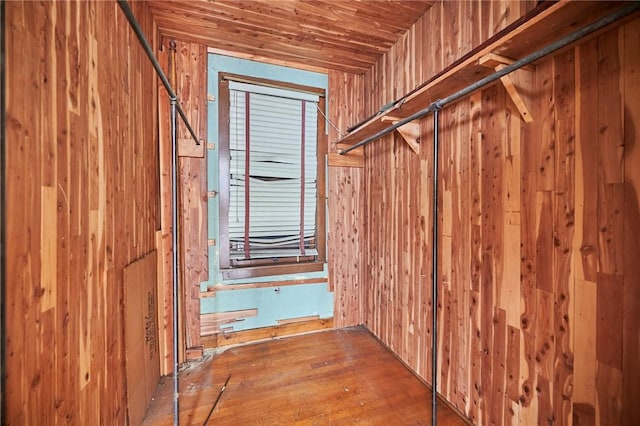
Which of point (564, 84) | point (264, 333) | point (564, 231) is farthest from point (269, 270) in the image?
point (564, 84)

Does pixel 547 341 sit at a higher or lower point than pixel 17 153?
lower

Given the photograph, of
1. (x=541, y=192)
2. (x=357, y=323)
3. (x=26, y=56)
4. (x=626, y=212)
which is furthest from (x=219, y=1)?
(x=357, y=323)

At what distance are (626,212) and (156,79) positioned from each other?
293 centimetres

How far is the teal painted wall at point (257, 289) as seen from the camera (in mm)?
2496

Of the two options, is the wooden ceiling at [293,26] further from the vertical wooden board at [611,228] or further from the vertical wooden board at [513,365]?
the vertical wooden board at [513,365]

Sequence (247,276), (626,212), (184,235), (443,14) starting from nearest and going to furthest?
1. (626,212)
2. (443,14)
3. (184,235)
4. (247,276)

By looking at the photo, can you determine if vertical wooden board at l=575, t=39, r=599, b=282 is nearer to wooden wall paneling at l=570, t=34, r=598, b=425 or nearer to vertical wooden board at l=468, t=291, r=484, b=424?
wooden wall paneling at l=570, t=34, r=598, b=425

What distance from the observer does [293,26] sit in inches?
84.4

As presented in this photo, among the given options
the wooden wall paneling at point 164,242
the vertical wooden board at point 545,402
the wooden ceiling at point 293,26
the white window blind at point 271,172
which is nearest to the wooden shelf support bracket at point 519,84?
the wooden ceiling at point 293,26

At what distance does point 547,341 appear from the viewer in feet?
4.02

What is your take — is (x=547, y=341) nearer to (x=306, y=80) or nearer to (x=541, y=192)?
(x=541, y=192)

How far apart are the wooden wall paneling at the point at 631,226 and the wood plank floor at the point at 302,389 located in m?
1.01

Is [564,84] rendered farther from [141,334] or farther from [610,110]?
[141,334]

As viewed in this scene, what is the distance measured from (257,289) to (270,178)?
1.16 m
